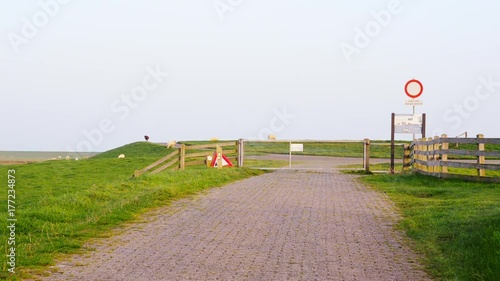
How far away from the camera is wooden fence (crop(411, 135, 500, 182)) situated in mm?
19122

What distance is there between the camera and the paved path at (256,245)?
24.8 ft

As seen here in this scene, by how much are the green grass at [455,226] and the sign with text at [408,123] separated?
24.0 ft

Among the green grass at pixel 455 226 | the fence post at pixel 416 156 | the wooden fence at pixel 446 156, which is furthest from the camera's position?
the fence post at pixel 416 156

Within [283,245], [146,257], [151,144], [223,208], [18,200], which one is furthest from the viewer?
[151,144]

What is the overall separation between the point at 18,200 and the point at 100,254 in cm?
1178

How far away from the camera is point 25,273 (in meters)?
7.45

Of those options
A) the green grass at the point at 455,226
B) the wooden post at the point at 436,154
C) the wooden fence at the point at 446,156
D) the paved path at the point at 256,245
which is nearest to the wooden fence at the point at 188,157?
the paved path at the point at 256,245

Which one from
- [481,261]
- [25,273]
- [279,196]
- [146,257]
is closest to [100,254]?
[146,257]

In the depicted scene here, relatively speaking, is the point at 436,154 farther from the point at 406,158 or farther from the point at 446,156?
the point at 406,158

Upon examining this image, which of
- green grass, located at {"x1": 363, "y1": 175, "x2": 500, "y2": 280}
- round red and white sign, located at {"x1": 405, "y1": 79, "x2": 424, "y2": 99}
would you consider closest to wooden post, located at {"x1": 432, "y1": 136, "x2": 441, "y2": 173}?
green grass, located at {"x1": 363, "y1": 175, "x2": 500, "y2": 280}

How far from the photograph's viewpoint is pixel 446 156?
21641 mm

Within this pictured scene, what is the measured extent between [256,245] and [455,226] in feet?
11.5

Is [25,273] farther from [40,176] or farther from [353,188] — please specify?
[40,176]

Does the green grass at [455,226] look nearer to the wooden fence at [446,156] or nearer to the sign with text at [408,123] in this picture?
the wooden fence at [446,156]
